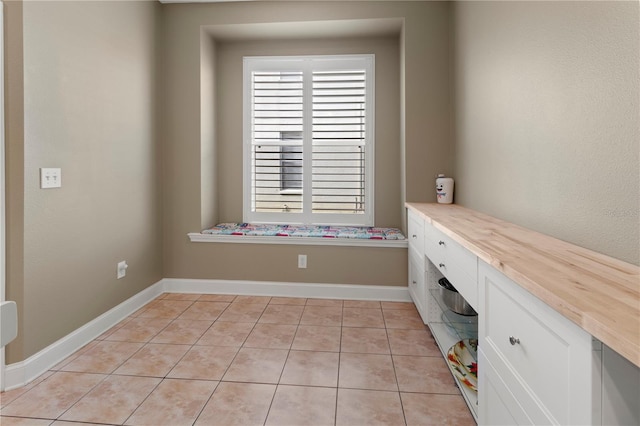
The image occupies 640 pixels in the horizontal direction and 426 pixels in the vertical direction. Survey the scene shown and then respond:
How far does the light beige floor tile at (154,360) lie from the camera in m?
2.08

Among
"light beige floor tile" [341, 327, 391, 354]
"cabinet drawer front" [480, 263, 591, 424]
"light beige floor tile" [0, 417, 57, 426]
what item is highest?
"cabinet drawer front" [480, 263, 591, 424]

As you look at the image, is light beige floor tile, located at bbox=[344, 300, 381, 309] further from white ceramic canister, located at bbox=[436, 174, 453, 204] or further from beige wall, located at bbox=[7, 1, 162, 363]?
beige wall, located at bbox=[7, 1, 162, 363]

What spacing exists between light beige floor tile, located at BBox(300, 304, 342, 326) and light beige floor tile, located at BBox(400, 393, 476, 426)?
1.00 metres

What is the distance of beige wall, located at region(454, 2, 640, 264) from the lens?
1216 millimetres

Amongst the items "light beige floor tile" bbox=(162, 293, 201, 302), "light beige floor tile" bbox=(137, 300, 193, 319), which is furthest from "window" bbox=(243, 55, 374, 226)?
"light beige floor tile" bbox=(137, 300, 193, 319)

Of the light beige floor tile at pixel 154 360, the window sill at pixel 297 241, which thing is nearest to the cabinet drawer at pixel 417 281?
the window sill at pixel 297 241

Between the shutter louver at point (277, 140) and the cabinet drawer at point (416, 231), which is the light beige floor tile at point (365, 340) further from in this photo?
the shutter louver at point (277, 140)

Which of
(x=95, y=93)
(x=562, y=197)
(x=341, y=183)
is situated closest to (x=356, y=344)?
(x=562, y=197)

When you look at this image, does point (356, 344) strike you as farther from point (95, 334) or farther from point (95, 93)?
point (95, 93)

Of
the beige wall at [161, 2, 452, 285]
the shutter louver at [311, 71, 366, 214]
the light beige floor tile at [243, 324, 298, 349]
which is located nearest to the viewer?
the light beige floor tile at [243, 324, 298, 349]

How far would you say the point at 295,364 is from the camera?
7.09ft

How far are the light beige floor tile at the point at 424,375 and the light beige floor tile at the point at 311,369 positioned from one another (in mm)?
358

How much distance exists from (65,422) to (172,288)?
186 cm

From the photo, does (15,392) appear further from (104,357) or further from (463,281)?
(463,281)
